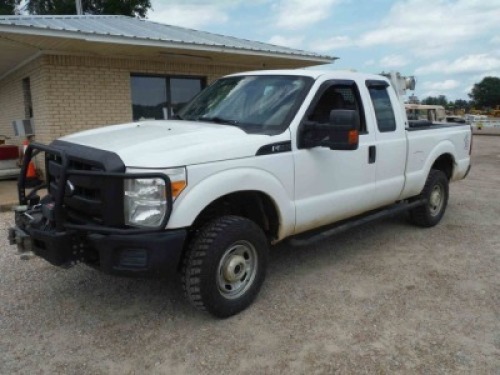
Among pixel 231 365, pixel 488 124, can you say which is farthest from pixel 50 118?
pixel 488 124

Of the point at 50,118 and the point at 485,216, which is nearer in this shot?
the point at 485,216

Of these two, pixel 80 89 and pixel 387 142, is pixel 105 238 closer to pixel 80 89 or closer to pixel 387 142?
pixel 387 142

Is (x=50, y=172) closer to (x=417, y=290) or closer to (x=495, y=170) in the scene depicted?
(x=417, y=290)

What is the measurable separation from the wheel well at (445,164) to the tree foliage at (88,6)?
1093 inches

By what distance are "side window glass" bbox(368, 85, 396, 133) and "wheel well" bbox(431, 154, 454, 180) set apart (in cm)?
164

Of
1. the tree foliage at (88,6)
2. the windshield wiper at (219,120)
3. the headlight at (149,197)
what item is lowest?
the headlight at (149,197)

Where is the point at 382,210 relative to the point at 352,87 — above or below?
below

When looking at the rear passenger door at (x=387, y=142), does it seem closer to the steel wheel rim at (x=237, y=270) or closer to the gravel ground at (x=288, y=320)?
the gravel ground at (x=288, y=320)

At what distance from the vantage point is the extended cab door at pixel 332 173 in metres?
4.08

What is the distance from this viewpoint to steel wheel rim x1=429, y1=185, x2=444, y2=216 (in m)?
6.22

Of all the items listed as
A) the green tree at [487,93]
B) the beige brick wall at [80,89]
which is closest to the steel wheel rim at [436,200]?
the beige brick wall at [80,89]

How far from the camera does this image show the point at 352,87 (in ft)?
15.7

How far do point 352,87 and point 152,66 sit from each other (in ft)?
21.3

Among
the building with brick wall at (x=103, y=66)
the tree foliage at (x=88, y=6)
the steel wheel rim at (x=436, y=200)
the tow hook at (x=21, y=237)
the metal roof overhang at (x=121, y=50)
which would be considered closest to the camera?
the tow hook at (x=21, y=237)
